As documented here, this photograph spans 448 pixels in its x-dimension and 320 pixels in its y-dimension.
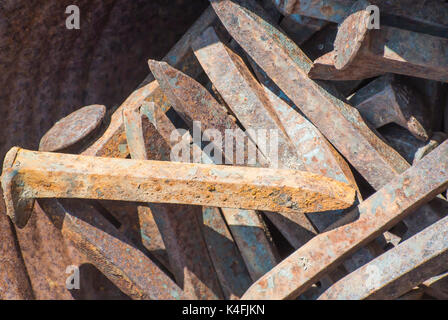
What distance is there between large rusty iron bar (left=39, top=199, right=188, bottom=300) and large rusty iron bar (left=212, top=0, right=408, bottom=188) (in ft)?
3.09

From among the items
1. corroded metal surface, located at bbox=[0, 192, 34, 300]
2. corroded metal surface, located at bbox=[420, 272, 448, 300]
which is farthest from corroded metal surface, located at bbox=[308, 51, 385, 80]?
corroded metal surface, located at bbox=[0, 192, 34, 300]

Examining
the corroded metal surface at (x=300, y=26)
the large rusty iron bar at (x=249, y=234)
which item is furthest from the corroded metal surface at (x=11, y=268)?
the corroded metal surface at (x=300, y=26)

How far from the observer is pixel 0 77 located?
6.92 ft

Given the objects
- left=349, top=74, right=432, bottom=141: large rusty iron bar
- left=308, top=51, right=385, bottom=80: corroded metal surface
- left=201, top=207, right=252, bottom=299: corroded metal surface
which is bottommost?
left=201, top=207, right=252, bottom=299: corroded metal surface

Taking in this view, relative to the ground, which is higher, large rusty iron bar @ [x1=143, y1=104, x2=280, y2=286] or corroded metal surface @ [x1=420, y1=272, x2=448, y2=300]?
large rusty iron bar @ [x1=143, y1=104, x2=280, y2=286]

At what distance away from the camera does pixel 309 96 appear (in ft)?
5.98

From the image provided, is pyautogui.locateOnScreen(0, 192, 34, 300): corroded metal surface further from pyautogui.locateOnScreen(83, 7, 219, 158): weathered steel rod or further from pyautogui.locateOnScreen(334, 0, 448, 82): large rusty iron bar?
pyautogui.locateOnScreen(334, 0, 448, 82): large rusty iron bar

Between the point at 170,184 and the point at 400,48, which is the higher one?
the point at 400,48

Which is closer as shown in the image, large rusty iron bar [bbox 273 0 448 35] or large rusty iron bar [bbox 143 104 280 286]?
large rusty iron bar [bbox 273 0 448 35]

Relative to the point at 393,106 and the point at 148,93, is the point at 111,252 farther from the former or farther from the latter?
the point at 393,106

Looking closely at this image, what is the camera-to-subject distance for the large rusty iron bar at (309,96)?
5.85 feet

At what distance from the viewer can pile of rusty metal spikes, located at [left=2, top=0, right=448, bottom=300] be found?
158 cm

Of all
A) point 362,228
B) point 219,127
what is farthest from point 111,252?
point 362,228

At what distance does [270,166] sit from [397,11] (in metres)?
0.76
